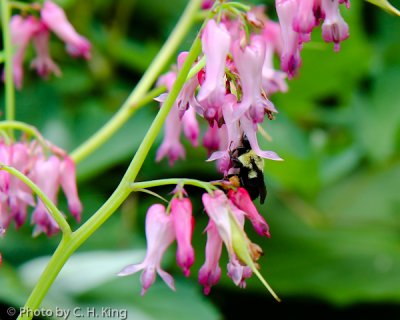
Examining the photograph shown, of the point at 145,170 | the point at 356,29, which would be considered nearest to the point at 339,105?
the point at 356,29

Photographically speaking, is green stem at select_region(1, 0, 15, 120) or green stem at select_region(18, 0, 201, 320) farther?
green stem at select_region(1, 0, 15, 120)

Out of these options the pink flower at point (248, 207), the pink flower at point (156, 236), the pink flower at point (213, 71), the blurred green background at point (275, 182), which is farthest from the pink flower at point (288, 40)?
the blurred green background at point (275, 182)

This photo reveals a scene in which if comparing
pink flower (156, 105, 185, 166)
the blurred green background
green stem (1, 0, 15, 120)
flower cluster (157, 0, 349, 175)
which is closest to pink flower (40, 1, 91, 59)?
green stem (1, 0, 15, 120)

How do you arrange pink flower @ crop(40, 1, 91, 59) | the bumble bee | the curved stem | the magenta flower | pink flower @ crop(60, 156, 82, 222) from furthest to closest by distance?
1. pink flower @ crop(40, 1, 91, 59)
2. pink flower @ crop(60, 156, 82, 222)
3. the magenta flower
4. the curved stem
5. the bumble bee

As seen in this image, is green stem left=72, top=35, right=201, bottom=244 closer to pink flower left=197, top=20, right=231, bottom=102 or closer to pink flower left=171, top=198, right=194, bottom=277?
pink flower left=197, top=20, right=231, bottom=102

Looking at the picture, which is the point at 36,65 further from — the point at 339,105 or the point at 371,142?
the point at 339,105

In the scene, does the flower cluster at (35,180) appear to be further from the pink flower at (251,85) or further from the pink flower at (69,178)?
the pink flower at (251,85)
